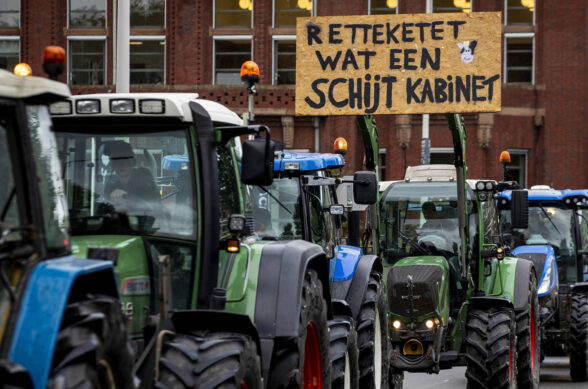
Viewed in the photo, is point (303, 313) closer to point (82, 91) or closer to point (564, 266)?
point (564, 266)

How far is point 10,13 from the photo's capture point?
4038cm

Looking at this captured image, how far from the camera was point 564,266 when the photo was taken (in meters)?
17.7

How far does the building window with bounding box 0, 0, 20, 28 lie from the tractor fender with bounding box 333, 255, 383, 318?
3176 centimetres

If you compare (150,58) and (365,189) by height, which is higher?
(150,58)

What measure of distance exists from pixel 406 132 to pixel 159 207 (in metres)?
32.9

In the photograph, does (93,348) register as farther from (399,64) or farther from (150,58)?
(150,58)

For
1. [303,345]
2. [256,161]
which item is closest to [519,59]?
[303,345]

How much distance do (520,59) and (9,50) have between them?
17926 millimetres

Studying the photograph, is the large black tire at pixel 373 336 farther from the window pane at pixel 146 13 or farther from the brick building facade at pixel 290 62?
the window pane at pixel 146 13

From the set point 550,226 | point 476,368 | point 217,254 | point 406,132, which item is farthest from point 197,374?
point 406,132

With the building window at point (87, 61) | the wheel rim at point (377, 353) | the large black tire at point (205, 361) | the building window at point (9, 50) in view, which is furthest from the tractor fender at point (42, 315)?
the building window at point (9, 50)

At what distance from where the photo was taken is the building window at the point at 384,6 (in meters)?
40.0

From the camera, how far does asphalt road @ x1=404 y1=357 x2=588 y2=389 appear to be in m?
15.4

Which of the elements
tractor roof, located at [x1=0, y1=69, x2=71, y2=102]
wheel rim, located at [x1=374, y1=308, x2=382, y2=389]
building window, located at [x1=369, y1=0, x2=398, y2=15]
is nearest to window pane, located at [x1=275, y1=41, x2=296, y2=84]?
building window, located at [x1=369, y1=0, x2=398, y2=15]
